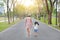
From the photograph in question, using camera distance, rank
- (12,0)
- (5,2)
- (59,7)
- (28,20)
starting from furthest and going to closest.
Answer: (12,0), (5,2), (59,7), (28,20)

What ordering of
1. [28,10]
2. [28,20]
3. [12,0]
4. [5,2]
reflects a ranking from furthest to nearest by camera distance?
[28,10] → [12,0] → [5,2] → [28,20]

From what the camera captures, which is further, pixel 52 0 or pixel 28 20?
pixel 52 0

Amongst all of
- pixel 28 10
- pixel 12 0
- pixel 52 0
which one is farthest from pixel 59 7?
pixel 28 10

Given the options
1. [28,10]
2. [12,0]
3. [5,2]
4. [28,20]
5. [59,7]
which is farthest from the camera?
[28,10]

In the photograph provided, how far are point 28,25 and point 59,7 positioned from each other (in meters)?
25.7

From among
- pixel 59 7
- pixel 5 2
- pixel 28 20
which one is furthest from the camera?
pixel 5 2

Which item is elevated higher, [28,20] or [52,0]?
[52,0]

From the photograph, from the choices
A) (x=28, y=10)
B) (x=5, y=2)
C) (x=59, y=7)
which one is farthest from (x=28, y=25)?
(x=28, y=10)

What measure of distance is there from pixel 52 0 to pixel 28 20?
27913 mm

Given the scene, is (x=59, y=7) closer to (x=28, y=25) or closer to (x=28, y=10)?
(x=28, y=25)

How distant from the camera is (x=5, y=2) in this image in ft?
146

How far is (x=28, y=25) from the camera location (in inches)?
635

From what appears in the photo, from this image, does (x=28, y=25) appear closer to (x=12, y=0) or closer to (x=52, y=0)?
(x=52, y=0)

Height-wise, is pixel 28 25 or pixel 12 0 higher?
pixel 12 0
